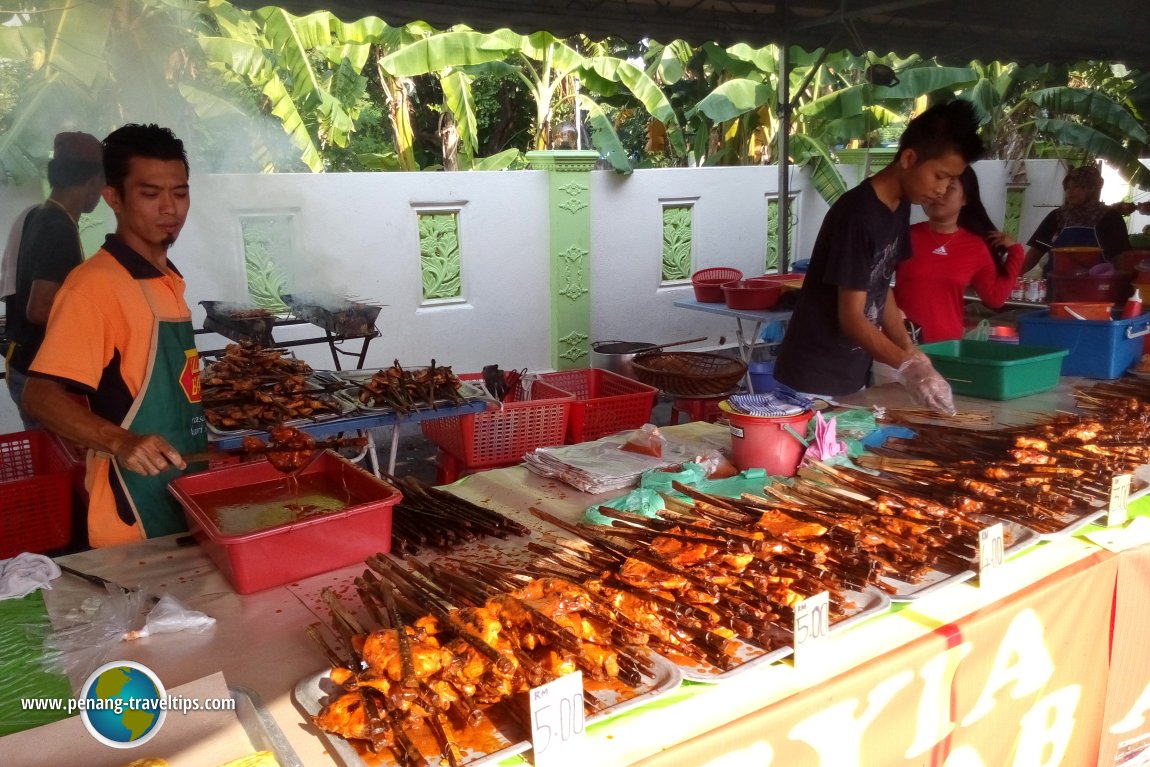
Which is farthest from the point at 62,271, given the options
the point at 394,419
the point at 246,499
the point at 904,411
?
the point at 904,411

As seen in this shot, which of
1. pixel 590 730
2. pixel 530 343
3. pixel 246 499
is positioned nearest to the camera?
pixel 590 730

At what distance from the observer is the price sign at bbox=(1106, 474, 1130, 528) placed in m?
2.21

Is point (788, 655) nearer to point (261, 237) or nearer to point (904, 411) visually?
point (904, 411)

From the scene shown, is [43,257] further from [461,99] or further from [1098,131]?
[1098,131]

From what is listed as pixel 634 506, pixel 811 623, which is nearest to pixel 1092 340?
pixel 634 506

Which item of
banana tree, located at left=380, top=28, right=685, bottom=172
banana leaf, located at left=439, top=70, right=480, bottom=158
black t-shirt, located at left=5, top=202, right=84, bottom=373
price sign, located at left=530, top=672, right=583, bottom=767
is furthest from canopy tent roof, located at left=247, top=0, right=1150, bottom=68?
banana leaf, located at left=439, top=70, right=480, bottom=158

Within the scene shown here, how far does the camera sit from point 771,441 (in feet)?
8.45

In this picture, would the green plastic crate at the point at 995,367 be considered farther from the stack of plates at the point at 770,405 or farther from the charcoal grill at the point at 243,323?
the charcoal grill at the point at 243,323

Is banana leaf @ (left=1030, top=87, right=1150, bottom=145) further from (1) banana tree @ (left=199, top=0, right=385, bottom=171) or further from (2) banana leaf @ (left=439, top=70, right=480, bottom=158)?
(1) banana tree @ (left=199, top=0, right=385, bottom=171)

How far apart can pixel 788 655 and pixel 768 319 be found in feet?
16.3

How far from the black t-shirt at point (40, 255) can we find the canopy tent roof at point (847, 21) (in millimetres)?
1594

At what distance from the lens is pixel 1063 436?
2.79 meters

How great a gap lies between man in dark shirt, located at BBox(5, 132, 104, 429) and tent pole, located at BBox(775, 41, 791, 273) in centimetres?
547

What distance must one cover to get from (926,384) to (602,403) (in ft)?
6.76
